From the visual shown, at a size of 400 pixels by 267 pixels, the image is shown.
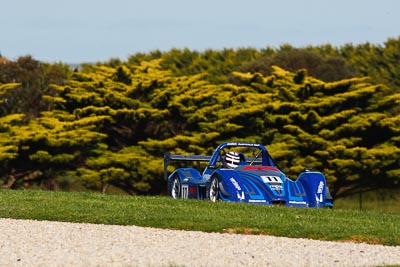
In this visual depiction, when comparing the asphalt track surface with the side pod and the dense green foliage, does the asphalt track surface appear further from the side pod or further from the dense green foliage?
the dense green foliage

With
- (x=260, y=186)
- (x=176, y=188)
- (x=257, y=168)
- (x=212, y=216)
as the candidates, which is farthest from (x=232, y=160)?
(x=212, y=216)

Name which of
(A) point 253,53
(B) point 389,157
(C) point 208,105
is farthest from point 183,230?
(A) point 253,53

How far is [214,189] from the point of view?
22.5 meters

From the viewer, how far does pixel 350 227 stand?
1736cm

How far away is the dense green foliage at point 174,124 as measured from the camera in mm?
39844

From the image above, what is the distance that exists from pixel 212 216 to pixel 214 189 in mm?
4071

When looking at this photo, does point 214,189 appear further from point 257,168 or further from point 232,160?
point 232,160

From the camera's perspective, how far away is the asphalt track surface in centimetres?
1356

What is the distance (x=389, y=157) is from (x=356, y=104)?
3.36 meters

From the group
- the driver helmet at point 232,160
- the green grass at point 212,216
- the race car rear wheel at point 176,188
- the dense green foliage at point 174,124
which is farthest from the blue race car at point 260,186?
the dense green foliage at point 174,124

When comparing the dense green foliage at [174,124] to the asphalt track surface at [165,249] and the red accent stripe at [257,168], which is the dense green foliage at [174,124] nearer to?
the red accent stripe at [257,168]

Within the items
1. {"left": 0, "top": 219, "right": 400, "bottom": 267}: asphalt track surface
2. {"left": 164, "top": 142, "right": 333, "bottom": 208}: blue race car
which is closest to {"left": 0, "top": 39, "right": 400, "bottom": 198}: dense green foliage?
{"left": 164, "top": 142, "right": 333, "bottom": 208}: blue race car

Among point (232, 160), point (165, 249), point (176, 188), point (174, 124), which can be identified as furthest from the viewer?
point (174, 124)

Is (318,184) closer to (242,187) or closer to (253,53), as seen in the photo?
(242,187)
